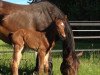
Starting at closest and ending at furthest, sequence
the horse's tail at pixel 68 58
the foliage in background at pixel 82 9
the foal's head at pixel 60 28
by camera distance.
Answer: the foal's head at pixel 60 28, the horse's tail at pixel 68 58, the foliage in background at pixel 82 9

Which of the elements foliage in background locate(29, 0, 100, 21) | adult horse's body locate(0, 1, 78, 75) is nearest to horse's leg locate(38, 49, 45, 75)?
adult horse's body locate(0, 1, 78, 75)

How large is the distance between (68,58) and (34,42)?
66cm

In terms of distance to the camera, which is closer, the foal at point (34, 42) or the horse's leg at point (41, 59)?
the foal at point (34, 42)

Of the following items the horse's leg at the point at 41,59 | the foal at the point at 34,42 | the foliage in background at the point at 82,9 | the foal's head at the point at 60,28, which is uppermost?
the foal's head at the point at 60,28

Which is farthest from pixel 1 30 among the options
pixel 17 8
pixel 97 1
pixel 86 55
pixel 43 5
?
pixel 97 1

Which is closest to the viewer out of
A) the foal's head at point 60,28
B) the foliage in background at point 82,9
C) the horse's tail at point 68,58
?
the foal's head at point 60,28

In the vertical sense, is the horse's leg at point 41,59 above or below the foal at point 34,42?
below

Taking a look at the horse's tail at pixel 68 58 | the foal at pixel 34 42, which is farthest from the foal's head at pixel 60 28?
the horse's tail at pixel 68 58

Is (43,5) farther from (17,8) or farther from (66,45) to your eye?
(66,45)

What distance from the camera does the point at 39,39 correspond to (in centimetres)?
662

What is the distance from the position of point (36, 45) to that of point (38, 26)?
885 millimetres

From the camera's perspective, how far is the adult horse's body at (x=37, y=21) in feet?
21.5

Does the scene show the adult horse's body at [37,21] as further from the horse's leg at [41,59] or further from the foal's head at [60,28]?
the horse's leg at [41,59]

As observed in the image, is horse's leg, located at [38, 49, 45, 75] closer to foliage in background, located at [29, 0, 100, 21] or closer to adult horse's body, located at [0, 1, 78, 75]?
adult horse's body, located at [0, 1, 78, 75]
